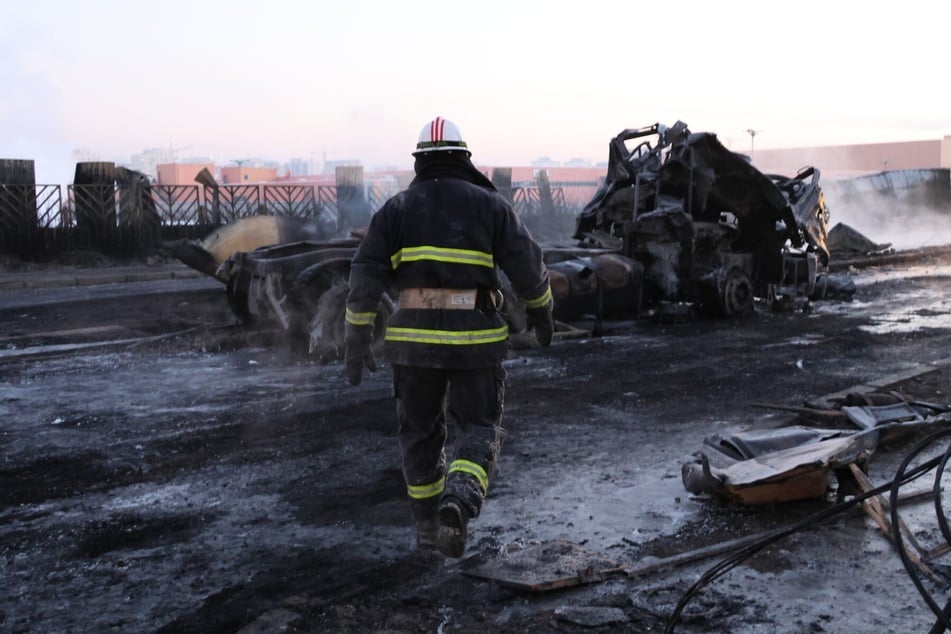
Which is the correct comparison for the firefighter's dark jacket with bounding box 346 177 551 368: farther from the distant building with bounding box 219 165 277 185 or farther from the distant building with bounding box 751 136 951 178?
the distant building with bounding box 751 136 951 178

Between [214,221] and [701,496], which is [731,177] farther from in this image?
[214,221]

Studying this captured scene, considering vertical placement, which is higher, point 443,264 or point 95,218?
point 95,218

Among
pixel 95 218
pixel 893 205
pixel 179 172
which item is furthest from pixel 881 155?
pixel 95 218

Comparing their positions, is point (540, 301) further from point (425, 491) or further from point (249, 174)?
point (249, 174)

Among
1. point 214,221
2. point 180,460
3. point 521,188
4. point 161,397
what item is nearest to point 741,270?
point 161,397

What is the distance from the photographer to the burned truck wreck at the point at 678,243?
11898 mm

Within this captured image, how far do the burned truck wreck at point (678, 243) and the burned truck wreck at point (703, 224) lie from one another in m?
0.01

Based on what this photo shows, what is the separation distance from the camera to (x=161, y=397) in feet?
26.9

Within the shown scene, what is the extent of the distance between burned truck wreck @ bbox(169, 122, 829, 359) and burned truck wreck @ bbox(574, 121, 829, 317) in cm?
1

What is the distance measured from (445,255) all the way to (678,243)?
29.5ft

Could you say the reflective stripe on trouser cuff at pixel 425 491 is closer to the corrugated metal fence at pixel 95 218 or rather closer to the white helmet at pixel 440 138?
the white helmet at pixel 440 138

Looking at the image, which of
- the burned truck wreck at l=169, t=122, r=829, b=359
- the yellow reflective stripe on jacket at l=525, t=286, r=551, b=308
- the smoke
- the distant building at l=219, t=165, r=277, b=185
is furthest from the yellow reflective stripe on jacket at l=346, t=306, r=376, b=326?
the distant building at l=219, t=165, r=277, b=185

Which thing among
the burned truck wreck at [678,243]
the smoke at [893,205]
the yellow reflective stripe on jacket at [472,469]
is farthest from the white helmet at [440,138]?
the smoke at [893,205]

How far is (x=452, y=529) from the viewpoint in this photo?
4.06 metres
